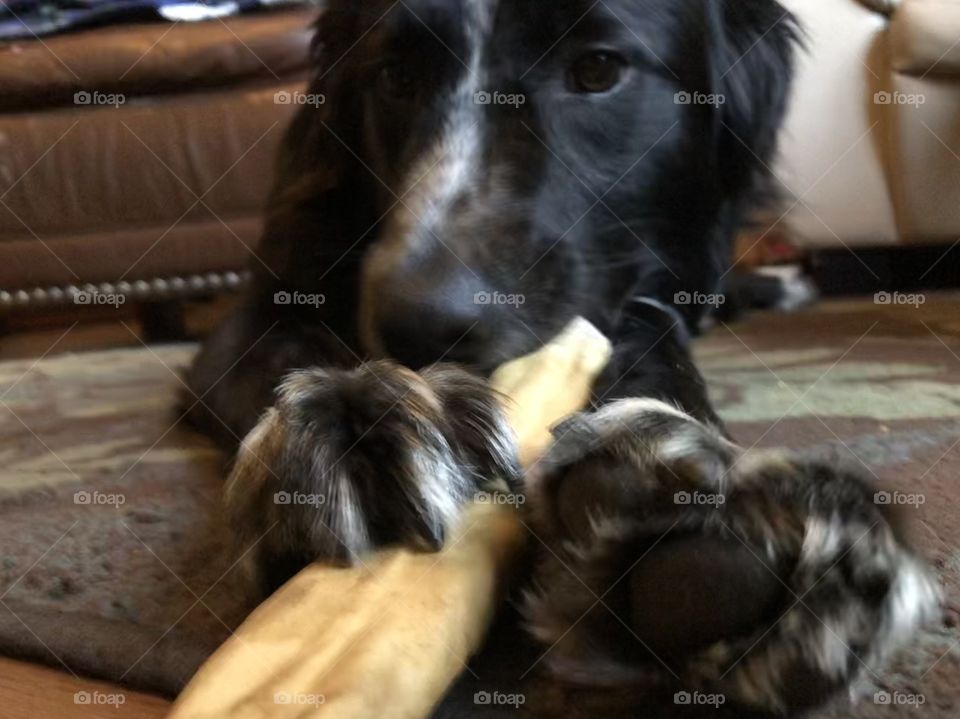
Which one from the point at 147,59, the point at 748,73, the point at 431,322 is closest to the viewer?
the point at 431,322

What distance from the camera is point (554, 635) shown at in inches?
28.9

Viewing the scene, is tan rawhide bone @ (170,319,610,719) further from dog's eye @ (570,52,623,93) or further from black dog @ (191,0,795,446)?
dog's eye @ (570,52,623,93)

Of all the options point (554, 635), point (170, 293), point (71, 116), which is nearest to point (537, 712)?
point (554, 635)

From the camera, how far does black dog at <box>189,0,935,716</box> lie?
25.0 inches

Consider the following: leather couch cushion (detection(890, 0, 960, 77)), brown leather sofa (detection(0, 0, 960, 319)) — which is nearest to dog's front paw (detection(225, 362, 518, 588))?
brown leather sofa (detection(0, 0, 960, 319))

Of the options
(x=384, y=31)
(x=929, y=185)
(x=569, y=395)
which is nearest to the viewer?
(x=569, y=395)

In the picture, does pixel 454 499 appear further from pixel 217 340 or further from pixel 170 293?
pixel 170 293

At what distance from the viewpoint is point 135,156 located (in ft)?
9.00

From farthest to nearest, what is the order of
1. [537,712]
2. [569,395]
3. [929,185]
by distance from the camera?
[929,185] → [569,395] → [537,712]

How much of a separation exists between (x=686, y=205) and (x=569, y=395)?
596mm

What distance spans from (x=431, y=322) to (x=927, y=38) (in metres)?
2.23

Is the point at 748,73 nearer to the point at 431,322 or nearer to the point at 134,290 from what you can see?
the point at 431,322

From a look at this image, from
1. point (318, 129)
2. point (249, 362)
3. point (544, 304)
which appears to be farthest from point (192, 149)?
point (544, 304)

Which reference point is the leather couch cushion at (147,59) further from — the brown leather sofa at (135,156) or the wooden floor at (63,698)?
the wooden floor at (63,698)
